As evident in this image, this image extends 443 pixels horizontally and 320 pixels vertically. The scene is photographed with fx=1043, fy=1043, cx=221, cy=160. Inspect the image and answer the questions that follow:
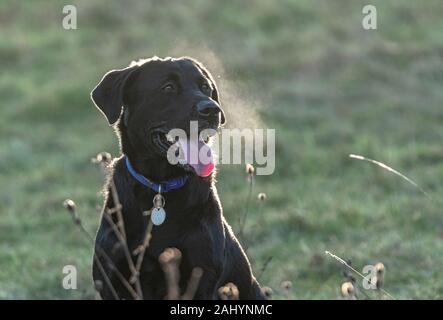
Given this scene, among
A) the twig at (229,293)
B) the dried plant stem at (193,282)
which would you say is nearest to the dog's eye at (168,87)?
the dried plant stem at (193,282)

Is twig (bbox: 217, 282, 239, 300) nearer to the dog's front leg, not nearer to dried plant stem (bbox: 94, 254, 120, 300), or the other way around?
the dog's front leg

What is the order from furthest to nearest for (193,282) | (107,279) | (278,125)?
1. (278,125)
2. (193,282)
3. (107,279)

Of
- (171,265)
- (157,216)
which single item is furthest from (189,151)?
(171,265)

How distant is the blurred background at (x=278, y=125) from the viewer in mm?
Answer: 8086

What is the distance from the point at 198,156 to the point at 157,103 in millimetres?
426

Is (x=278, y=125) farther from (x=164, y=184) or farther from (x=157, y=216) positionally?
(x=157, y=216)

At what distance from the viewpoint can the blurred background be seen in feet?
26.5

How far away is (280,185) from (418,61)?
4096 mm

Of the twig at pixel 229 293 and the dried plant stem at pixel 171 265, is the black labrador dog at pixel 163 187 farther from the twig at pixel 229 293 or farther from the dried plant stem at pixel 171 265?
the twig at pixel 229 293

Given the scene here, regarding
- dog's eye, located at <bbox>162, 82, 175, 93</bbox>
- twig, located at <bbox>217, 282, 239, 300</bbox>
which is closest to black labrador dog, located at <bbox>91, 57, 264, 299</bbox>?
dog's eye, located at <bbox>162, 82, 175, 93</bbox>

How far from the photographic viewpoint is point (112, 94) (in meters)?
5.61

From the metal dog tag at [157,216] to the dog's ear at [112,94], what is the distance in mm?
624

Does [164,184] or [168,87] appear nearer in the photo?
[164,184]
